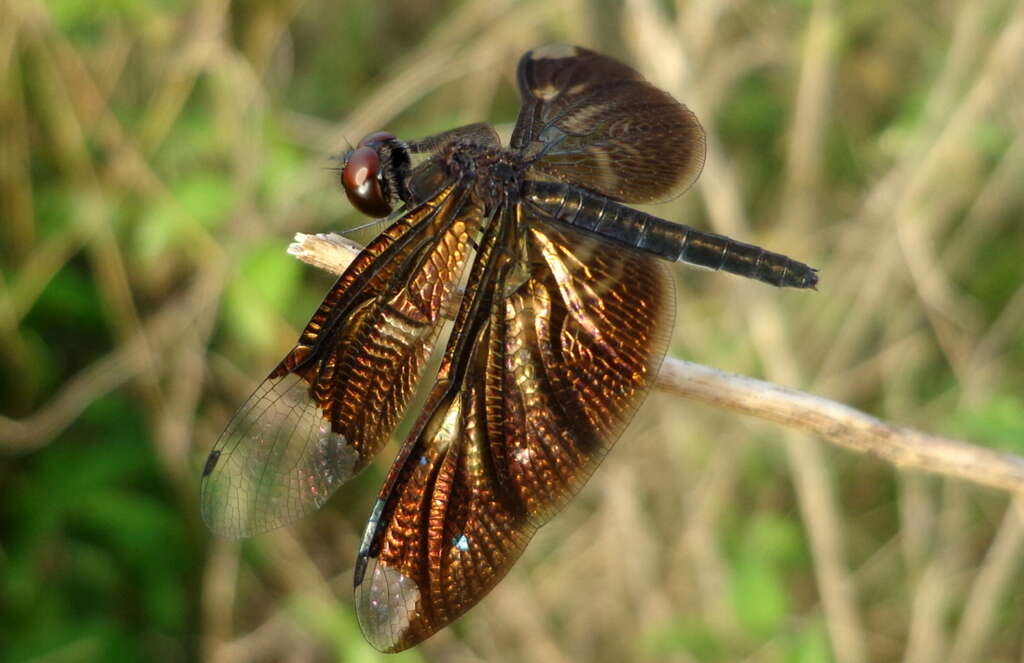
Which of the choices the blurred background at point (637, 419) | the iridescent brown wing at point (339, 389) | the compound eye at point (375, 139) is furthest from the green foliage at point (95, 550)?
the compound eye at point (375, 139)

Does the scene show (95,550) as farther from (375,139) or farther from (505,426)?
(505,426)

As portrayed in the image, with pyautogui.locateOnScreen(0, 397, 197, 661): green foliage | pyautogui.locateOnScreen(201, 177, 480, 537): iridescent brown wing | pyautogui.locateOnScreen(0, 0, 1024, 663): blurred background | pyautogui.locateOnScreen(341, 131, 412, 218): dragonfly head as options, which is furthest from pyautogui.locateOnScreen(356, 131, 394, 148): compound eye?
pyautogui.locateOnScreen(0, 397, 197, 661): green foliage

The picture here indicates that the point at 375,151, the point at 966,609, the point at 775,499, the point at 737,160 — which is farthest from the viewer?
the point at 737,160

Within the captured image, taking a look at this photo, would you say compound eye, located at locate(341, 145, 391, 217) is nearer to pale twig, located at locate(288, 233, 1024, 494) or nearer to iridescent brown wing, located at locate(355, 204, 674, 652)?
iridescent brown wing, located at locate(355, 204, 674, 652)

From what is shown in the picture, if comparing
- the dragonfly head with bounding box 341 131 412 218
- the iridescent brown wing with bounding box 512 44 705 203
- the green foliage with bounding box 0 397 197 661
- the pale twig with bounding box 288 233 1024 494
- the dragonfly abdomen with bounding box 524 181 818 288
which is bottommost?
the green foliage with bounding box 0 397 197 661

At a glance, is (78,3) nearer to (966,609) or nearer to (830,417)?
(830,417)

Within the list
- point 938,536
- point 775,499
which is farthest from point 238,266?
point 938,536
